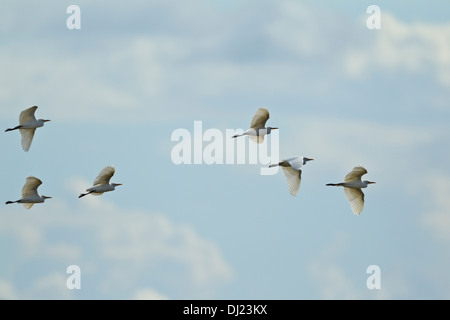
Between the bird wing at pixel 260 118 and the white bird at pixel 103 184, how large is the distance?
23.9 feet

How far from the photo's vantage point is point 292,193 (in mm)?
47250

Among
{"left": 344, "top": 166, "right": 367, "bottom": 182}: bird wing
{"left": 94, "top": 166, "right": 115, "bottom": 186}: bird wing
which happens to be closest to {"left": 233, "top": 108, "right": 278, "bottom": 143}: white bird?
{"left": 344, "top": 166, "right": 367, "bottom": 182}: bird wing

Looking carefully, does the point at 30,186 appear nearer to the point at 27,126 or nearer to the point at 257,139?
the point at 27,126

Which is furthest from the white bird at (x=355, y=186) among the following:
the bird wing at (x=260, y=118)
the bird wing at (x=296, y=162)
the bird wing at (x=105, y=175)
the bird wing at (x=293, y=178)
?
the bird wing at (x=105, y=175)

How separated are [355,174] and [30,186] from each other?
15962mm

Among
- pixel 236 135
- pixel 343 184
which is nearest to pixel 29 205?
pixel 236 135

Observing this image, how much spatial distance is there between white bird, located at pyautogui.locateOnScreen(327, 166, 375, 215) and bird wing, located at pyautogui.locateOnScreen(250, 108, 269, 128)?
189 inches

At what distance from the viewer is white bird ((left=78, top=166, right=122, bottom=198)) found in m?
48.5

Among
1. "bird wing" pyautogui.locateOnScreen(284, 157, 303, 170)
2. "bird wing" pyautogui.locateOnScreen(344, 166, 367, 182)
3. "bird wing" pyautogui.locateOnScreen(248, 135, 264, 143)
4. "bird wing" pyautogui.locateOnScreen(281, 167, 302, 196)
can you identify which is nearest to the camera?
"bird wing" pyautogui.locateOnScreen(284, 157, 303, 170)

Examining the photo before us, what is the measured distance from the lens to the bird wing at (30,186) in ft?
163

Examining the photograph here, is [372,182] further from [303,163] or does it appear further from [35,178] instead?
[35,178]

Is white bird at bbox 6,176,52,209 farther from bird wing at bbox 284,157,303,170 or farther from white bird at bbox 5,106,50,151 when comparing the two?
bird wing at bbox 284,157,303,170

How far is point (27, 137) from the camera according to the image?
5191 centimetres
